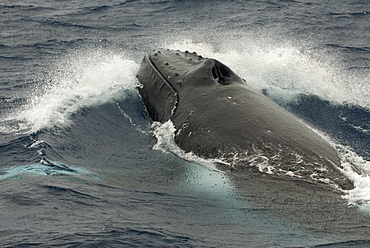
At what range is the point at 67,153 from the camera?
12.2 m

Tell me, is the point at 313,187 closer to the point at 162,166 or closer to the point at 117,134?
the point at 162,166

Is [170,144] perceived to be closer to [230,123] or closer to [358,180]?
[230,123]

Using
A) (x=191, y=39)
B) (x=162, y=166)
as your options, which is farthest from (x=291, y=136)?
(x=191, y=39)

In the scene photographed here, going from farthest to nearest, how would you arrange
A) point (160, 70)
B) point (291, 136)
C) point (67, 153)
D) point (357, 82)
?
point (357, 82), point (160, 70), point (67, 153), point (291, 136)

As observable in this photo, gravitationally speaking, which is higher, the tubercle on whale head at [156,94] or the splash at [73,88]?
the tubercle on whale head at [156,94]

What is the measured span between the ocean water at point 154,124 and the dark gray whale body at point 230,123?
37 centimetres

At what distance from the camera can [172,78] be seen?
14.0 metres

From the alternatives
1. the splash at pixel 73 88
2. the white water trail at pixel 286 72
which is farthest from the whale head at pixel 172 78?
the white water trail at pixel 286 72

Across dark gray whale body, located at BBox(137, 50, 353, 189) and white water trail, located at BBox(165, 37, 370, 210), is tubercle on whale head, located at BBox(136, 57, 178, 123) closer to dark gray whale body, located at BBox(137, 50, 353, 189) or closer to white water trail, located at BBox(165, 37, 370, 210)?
dark gray whale body, located at BBox(137, 50, 353, 189)

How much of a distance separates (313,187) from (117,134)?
626cm

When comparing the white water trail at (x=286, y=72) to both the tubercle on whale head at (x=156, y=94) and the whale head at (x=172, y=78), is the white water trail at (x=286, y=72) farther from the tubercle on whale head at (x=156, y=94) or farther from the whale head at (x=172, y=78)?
the tubercle on whale head at (x=156, y=94)

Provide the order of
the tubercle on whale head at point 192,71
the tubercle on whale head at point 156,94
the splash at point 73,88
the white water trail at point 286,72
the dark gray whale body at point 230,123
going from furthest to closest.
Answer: the white water trail at point 286,72 → the splash at point 73,88 → the tubercle on whale head at point 156,94 → the tubercle on whale head at point 192,71 → the dark gray whale body at point 230,123

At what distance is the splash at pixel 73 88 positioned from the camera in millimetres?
14094

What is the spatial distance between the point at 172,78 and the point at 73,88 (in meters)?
4.09
